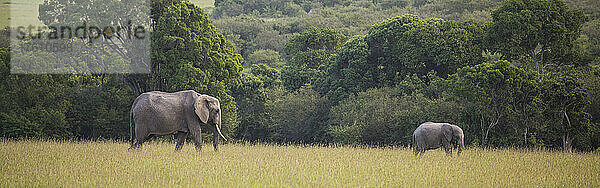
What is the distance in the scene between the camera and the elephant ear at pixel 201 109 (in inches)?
758

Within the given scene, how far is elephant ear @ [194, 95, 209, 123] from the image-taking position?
19.3 meters

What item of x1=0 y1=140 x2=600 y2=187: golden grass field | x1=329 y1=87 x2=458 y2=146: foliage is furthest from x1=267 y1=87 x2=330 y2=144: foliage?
x1=0 y1=140 x2=600 y2=187: golden grass field

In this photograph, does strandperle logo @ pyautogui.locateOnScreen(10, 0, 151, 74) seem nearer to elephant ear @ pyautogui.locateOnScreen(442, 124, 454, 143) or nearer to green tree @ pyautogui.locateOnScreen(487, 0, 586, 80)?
elephant ear @ pyautogui.locateOnScreen(442, 124, 454, 143)

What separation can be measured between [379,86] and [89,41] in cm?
1629

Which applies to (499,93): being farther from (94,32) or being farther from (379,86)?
(94,32)

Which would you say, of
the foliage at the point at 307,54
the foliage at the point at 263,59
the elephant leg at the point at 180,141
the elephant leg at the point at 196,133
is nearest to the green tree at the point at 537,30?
the foliage at the point at 307,54

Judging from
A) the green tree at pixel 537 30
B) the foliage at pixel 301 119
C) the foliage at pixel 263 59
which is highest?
the green tree at pixel 537 30

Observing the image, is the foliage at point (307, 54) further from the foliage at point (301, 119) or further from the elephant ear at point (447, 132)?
the elephant ear at point (447, 132)

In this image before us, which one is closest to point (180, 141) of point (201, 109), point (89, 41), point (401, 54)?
point (201, 109)

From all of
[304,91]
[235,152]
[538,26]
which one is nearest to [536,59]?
[538,26]

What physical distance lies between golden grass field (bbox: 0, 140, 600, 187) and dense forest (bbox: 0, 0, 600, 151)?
6215mm

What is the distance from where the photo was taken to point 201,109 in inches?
766

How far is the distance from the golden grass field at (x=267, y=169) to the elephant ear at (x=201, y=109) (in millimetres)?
1182

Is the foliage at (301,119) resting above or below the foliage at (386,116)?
below
